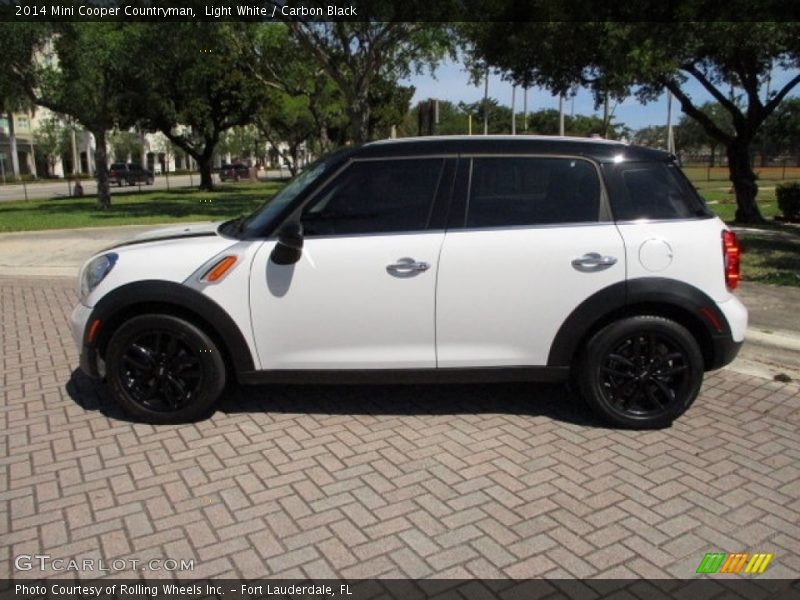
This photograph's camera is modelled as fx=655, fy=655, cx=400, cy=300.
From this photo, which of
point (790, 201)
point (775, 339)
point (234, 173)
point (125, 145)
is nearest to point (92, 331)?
point (775, 339)

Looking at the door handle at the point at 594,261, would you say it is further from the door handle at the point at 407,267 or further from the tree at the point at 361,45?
the tree at the point at 361,45

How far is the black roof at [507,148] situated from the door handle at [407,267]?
0.69 meters

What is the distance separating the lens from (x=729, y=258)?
3.98 meters

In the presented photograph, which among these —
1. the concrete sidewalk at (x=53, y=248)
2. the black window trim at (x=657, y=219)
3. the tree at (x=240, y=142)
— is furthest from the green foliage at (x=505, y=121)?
the black window trim at (x=657, y=219)

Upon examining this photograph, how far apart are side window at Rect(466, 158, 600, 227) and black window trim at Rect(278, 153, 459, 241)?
0.14 meters

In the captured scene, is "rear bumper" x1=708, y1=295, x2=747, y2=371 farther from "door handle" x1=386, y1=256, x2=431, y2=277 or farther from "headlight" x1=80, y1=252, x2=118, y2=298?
"headlight" x1=80, y1=252, x2=118, y2=298

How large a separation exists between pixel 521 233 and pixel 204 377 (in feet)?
6.99

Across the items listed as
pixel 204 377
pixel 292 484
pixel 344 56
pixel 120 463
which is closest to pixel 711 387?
pixel 292 484

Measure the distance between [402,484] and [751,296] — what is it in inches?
210

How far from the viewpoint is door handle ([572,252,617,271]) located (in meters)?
3.88

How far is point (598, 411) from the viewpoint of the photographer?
13.4ft

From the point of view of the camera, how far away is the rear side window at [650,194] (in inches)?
156

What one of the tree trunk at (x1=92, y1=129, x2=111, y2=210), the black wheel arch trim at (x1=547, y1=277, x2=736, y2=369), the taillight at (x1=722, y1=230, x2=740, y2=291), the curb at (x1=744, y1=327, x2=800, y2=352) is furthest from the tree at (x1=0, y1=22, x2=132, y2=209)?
the taillight at (x1=722, y1=230, x2=740, y2=291)

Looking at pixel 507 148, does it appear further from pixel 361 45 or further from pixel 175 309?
pixel 361 45
